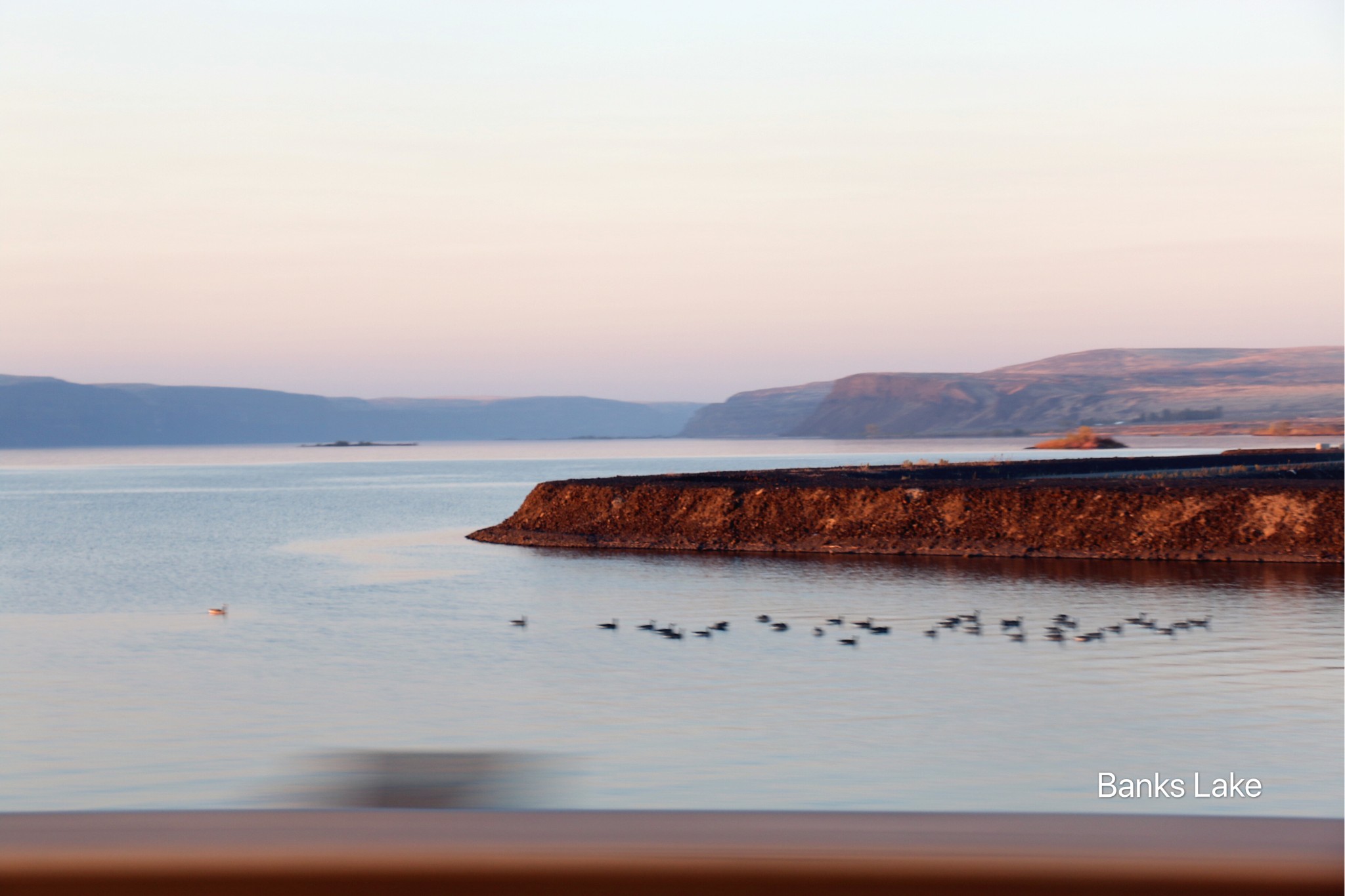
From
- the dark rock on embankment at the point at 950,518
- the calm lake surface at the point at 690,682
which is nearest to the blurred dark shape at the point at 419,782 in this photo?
the calm lake surface at the point at 690,682

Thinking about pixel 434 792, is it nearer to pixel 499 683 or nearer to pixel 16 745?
pixel 16 745

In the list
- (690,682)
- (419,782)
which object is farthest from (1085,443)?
(419,782)

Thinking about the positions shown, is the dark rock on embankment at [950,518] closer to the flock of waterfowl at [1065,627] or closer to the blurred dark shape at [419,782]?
the flock of waterfowl at [1065,627]

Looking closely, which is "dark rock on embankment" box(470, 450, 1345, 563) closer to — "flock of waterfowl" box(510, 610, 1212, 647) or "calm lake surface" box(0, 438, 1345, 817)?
"calm lake surface" box(0, 438, 1345, 817)

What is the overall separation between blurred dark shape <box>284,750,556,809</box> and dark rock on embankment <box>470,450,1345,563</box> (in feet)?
135

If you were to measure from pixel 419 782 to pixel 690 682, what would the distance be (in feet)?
63.4

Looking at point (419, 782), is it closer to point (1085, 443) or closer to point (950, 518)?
point (950, 518)

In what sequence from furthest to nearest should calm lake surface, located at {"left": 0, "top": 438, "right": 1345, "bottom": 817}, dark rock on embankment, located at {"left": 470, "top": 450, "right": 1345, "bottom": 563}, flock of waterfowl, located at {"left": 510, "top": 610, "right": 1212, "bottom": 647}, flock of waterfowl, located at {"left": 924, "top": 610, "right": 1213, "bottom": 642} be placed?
dark rock on embankment, located at {"left": 470, "top": 450, "right": 1345, "bottom": 563}, flock of waterfowl, located at {"left": 510, "top": 610, "right": 1212, "bottom": 647}, flock of waterfowl, located at {"left": 924, "top": 610, "right": 1213, "bottom": 642}, calm lake surface, located at {"left": 0, "top": 438, "right": 1345, "bottom": 817}

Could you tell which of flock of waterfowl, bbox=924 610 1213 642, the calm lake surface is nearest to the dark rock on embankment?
the calm lake surface

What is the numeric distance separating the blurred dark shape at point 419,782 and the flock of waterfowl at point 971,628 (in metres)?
22.9

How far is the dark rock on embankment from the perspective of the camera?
40.8m

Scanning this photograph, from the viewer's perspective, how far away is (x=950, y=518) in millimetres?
45125

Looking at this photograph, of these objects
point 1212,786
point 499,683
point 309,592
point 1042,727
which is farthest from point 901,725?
point 309,592

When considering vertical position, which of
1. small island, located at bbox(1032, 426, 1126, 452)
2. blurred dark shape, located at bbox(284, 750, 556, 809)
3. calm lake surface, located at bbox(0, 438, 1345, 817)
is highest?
small island, located at bbox(1032, 426, 1126, 452)
